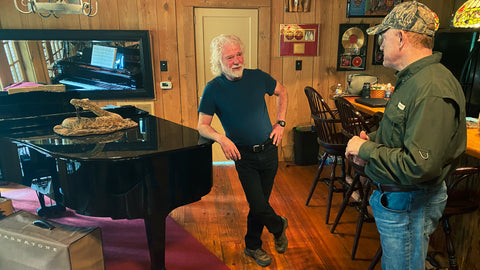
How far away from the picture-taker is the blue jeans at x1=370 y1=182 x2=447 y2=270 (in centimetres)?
128

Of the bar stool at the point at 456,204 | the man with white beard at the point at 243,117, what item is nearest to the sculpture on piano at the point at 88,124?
the man with white beard at the point at 243,117

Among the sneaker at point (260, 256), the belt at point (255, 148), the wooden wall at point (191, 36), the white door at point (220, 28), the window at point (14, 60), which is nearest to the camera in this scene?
the belt at point (255, 148)

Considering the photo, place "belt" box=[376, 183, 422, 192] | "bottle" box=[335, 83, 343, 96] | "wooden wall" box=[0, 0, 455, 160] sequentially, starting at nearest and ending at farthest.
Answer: "belt" box=[376, 183, 422, 192] → "wooden wall" box=[0, 0, 455, 160] → "bottle" box=[335, 83, 343, 96]

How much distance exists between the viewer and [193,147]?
1.86 m

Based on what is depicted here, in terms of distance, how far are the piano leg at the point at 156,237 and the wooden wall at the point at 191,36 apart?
2321 millimetres

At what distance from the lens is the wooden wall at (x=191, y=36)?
3650 millimetres

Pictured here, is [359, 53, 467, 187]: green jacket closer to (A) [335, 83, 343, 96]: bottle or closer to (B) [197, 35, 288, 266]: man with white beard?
(B) [197, 35, 288, 266]: man with white beard

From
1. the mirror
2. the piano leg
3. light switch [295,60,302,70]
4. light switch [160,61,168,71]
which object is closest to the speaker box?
light switch [295,60,302,70]

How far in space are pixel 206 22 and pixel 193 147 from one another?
97.0 inches

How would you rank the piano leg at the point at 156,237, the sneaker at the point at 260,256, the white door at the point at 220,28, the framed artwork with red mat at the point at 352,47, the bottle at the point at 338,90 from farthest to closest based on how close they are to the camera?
1. the framed artwork with red mat at the point at 352,47
2. the bottle at the point at 338,90
3. the white door at the point at 220,28
4. the sneaker at the point at 260,256
5. the piano leg at the point at 156,237

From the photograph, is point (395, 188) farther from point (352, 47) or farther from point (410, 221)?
point (352, 47)

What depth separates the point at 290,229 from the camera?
106 inches

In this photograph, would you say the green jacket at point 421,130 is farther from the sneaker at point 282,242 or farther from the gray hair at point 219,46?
the sneaker at point 282,242

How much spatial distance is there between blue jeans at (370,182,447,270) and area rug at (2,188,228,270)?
1.23m
